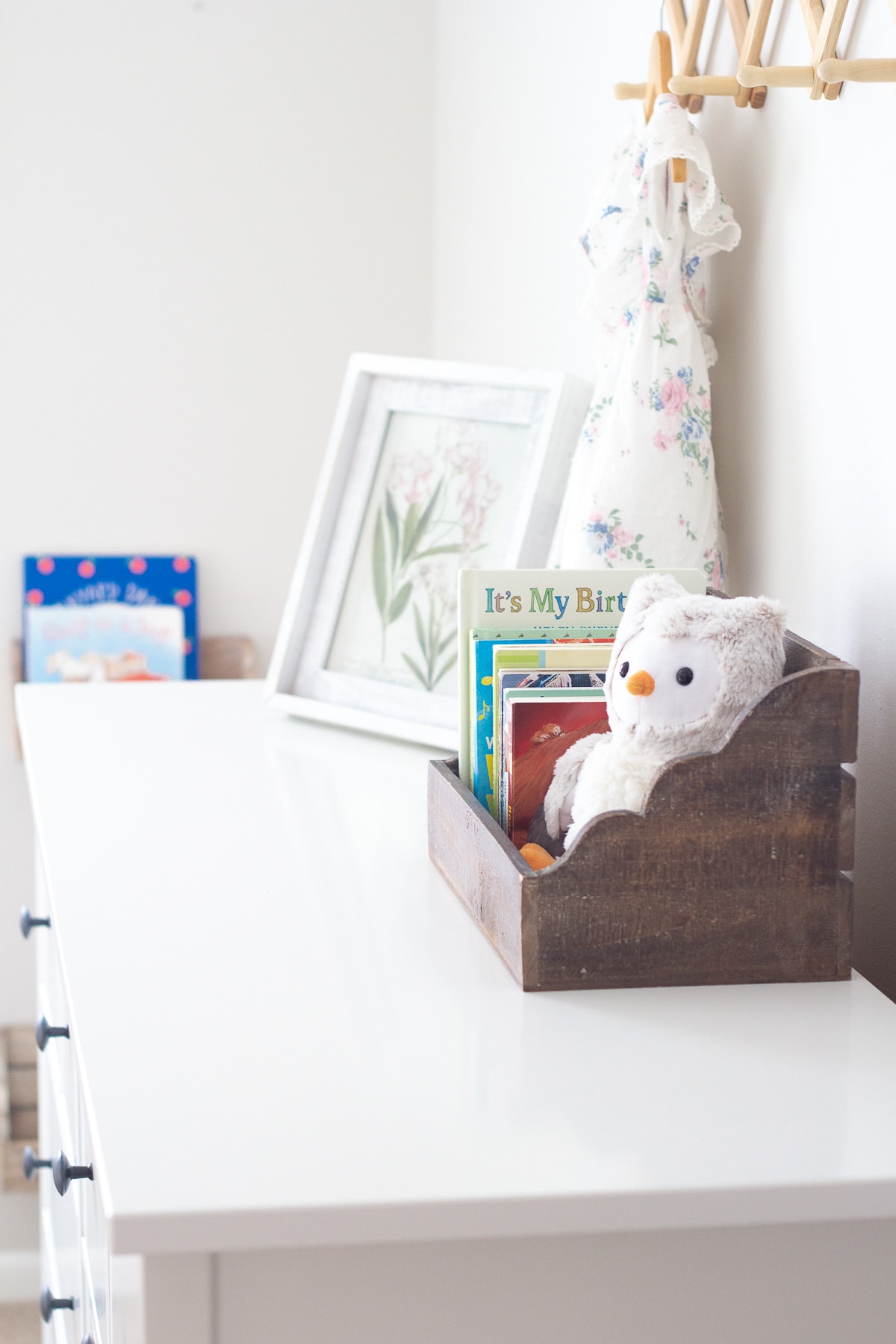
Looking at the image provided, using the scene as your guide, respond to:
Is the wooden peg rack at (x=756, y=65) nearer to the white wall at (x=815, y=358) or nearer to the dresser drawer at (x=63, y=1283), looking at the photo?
the white wall at (x=815, y=358)

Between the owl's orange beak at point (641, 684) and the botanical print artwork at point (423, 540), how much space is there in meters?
0.53

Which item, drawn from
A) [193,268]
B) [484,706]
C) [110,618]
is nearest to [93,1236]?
[484,706]

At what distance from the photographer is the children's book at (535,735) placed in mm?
830

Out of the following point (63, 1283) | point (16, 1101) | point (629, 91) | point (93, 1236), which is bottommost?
point (16, 1101)

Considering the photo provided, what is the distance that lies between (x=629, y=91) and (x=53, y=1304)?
1.11 m

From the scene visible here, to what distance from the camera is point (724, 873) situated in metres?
0.68

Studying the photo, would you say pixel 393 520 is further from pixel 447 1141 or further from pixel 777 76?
pixel 447 1141

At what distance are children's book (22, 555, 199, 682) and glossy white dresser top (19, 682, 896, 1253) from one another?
1350mm

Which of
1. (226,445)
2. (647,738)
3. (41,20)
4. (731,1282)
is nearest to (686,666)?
(647,738)

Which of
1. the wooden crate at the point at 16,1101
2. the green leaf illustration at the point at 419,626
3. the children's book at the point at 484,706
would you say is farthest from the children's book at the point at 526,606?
the wooden crate at the point at 16,1101

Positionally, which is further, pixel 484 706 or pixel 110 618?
pixel 110 618

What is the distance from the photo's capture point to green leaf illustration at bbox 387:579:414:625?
1338mm

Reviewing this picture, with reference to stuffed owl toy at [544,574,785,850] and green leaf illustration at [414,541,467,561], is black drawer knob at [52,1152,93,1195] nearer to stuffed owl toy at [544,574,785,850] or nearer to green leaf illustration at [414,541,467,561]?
stuffed owl toy at [544,574,785,850]

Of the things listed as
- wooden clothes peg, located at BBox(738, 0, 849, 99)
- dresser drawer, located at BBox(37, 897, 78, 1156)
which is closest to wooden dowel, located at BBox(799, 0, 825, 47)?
wooden clothes peg, located at BBox(738, 0, 849, 99)
